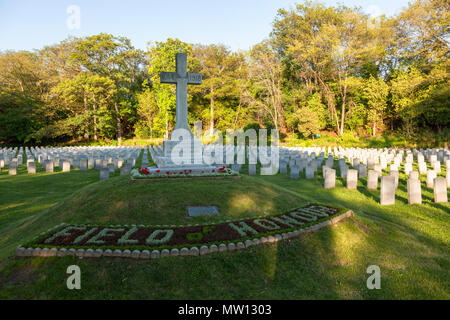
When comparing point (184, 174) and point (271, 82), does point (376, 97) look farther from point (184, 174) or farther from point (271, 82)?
point (184, 174)

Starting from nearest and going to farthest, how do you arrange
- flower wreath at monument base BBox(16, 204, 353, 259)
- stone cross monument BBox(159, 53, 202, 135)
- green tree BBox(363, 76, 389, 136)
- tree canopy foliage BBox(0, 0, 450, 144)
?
flower wreath at monument base BBox(16, 204, 353, 259), stone cross monument BBox(159, 53, 202, 135), tree canopy foliage BBox(0, 0, 450, 144), green tree BBox(363, 76, 389, 136)

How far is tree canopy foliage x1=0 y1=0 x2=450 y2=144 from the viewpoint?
94.5 ft

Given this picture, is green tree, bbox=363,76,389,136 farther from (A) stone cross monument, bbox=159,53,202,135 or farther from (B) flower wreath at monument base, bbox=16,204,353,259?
(B) flower wreath at monument base, bbox=16,204,353,259

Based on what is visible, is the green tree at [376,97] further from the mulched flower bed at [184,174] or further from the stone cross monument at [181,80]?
the mulched flower bed at [184,174]

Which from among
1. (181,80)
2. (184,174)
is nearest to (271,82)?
(181,80)

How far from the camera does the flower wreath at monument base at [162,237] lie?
402 centimetres

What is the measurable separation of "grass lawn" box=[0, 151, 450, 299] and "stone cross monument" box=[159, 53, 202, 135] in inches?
176

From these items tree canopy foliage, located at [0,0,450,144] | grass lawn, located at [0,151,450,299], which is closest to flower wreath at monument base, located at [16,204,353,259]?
grass lawn, located at [0,151,450,299]

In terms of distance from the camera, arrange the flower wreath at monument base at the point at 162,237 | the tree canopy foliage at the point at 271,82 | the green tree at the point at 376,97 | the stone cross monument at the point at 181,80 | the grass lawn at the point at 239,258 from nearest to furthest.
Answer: the grass lawn at the point at 239,258
the flower wreath at monument base at the point at 162,237
the stone cross monument at the point at 181,80
the tree canopy foliage at the point at 271,82
the green tree at the point at 376,97

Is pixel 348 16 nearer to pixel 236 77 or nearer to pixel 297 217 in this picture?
pixel 236 77

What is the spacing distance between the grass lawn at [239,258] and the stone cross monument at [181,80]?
4.48 meters

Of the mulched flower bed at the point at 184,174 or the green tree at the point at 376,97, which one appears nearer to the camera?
the mulched flower bed at the point at 184,174

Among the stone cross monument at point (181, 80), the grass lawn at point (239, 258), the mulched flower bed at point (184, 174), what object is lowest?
the grass lawn at point (239, 258)

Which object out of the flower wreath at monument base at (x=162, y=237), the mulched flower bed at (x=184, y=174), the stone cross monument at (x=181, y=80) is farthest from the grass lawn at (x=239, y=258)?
the stone cross monument at (x=181, y=80)
